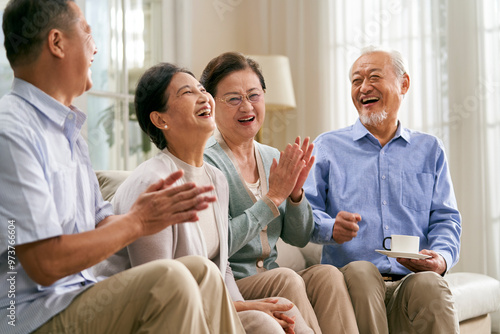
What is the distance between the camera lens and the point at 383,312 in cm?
201

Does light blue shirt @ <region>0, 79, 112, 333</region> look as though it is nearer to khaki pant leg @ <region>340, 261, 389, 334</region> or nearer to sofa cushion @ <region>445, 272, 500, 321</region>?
khaki pant leg @ <region>340, 261, 389, 334</region>

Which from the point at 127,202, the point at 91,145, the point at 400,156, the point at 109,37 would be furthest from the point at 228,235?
the point at 109,37

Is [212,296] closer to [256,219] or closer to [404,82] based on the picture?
[256,219]

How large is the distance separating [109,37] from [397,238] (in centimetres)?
229

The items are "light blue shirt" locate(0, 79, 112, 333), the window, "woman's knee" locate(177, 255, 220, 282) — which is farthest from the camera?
the window

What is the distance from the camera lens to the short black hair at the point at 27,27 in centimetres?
133

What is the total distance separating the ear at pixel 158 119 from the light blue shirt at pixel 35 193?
40 centimetres

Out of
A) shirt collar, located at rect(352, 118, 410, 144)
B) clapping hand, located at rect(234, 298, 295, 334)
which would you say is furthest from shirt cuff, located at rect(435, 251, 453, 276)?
clapping hand, located at rect(234, 298, 295, 334)

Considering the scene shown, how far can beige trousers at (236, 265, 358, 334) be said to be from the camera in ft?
6.00

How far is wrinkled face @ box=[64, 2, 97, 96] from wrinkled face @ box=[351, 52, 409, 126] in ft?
4.65

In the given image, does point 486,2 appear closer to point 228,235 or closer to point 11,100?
point 228,235

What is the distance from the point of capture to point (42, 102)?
133cm

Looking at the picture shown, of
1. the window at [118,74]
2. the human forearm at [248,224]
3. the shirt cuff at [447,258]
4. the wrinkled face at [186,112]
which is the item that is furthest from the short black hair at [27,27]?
the window at [118,74]

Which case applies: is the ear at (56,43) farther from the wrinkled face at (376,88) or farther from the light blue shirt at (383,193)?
the wrinkled face at (376,88)
